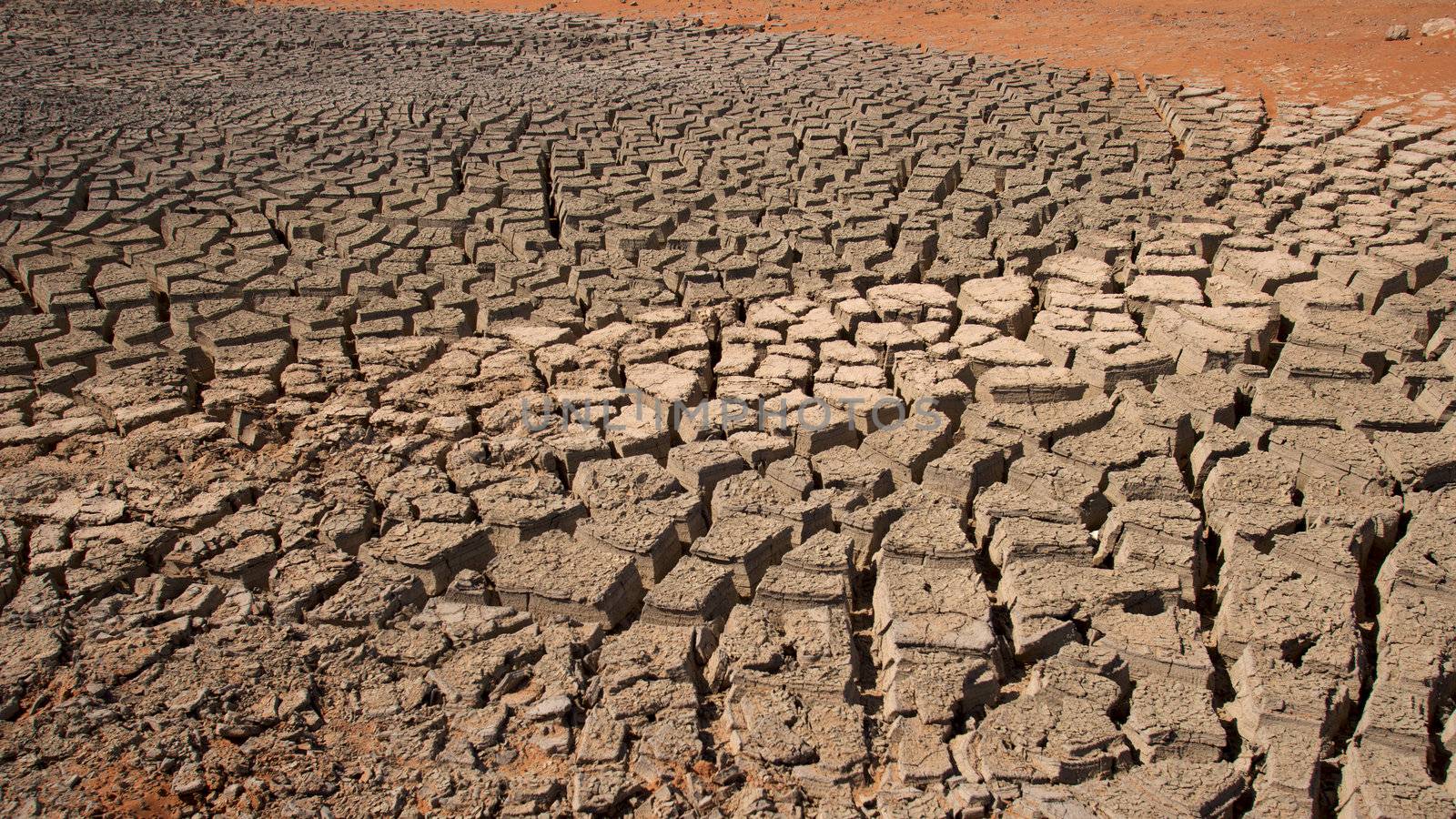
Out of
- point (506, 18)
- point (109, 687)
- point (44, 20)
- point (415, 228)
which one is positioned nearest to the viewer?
point (109, 687)

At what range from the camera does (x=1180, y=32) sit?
41.9 feet

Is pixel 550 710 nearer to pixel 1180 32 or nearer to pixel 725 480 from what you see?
pixel 725 480

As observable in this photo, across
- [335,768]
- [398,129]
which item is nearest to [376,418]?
[335,768]

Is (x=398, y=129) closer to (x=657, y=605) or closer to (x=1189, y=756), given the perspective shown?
(x=657, y=605)

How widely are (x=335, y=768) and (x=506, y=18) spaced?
12.9 meters

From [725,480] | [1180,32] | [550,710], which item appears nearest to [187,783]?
[550,710]

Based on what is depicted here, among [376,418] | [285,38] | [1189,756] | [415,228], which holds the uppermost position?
[285,38]

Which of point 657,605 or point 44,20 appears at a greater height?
point 44,20

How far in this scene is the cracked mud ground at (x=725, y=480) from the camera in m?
2.73

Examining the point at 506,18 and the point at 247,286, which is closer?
the point at 247,286

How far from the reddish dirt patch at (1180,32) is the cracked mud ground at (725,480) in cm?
322

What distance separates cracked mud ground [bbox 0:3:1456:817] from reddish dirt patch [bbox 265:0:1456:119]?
10.6 feet

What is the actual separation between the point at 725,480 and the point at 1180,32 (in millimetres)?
11973

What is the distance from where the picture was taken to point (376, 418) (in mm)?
4242
